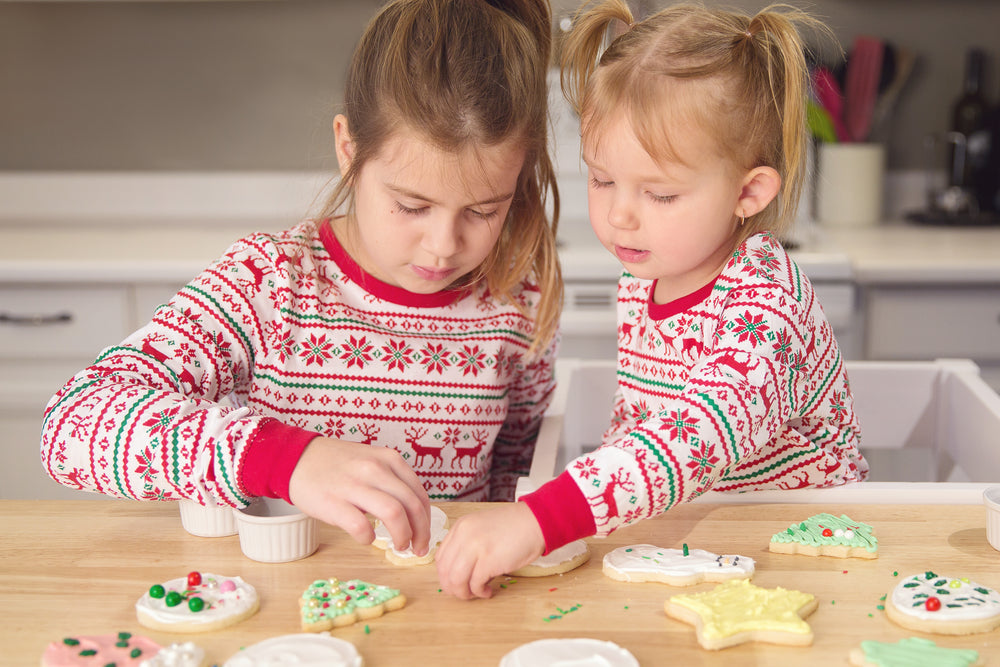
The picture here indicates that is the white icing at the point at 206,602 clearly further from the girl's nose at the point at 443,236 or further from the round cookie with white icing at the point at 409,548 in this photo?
the girl's nose at the point at 443,236

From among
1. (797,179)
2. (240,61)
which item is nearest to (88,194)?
(240,61)

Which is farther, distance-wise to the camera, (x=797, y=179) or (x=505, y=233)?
(x=505, y=233)

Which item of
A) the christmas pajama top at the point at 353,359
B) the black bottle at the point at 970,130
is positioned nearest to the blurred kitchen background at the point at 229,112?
the black bottle at the point at 970,130

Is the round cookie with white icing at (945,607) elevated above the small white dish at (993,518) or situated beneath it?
situated beneath

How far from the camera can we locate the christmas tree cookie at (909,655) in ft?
2.09

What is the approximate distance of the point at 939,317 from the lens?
2.04 meters

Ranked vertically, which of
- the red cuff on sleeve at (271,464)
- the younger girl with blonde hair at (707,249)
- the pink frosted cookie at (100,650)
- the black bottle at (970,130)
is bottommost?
the pink frosted cookie at (100,650)

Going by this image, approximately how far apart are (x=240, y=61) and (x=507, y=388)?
1693 mm

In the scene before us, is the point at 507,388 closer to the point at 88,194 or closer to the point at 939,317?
the point at 939,317

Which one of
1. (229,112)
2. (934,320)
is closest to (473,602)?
(934,320)

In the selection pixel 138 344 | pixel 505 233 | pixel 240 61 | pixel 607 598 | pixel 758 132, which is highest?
pixel 240 61

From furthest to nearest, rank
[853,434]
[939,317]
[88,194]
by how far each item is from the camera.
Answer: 1. [88,194]
2. [939,317]
3. [853,434]

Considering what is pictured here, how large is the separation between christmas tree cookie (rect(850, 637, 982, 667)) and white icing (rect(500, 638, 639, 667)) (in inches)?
6.0

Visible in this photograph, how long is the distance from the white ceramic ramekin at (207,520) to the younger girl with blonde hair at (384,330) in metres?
0.01
